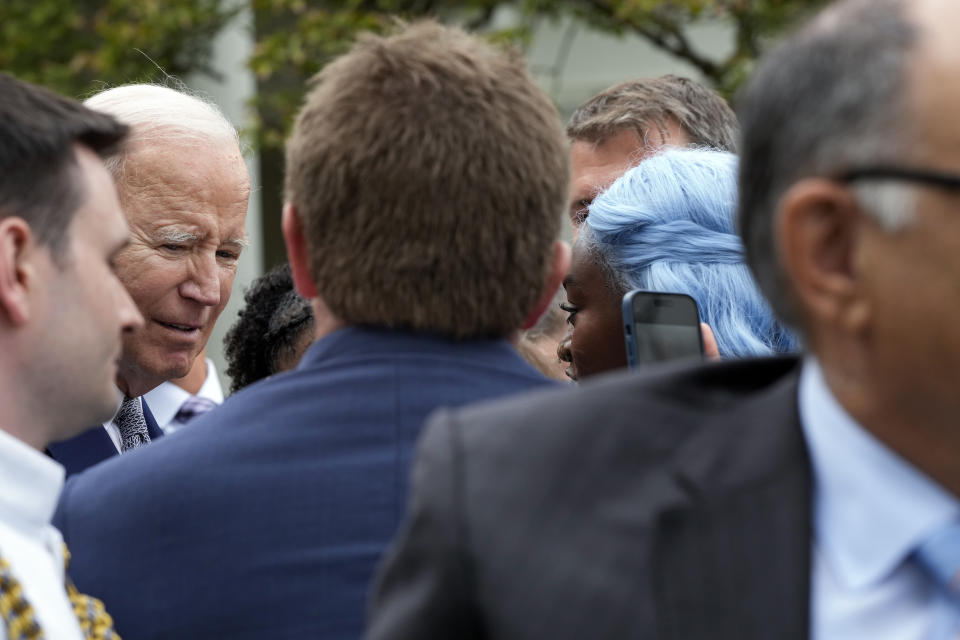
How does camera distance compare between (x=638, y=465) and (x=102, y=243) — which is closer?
(x=638, y=465)

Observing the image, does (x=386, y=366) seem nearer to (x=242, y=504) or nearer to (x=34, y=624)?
(x=242, y=504)

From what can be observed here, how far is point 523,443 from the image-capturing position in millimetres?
1440

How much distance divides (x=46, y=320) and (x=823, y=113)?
3.68ft

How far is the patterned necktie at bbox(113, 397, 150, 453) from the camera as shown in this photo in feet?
10.8

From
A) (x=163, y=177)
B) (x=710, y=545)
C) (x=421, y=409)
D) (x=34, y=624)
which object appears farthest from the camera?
(x=163, y=177)

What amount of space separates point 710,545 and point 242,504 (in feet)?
2.32

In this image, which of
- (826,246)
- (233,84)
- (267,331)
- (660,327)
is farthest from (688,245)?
(233,84)


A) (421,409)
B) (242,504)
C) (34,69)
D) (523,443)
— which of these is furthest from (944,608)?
(34,69)

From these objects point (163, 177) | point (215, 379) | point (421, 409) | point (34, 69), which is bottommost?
point (34, 69)

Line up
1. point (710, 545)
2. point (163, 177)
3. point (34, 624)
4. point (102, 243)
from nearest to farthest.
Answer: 1. point (710, 545)
2. point (34, 624)
3. point (102, 243)
4. point (163, 177)

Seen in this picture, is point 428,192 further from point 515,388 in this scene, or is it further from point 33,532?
point 33,532

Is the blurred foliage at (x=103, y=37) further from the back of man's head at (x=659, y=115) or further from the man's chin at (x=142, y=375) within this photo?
the man's chin at (x=142, y=375)

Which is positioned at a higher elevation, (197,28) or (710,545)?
(710,545)

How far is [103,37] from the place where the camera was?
10719mm
